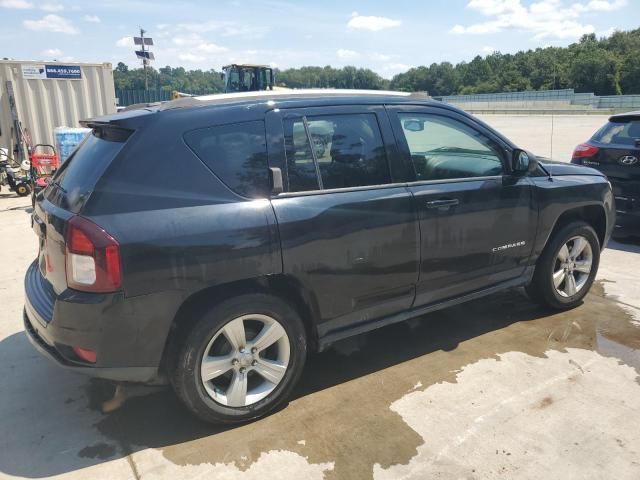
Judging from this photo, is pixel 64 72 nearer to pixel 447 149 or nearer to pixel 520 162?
pixel 447 149

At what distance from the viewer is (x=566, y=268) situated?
4379 mm

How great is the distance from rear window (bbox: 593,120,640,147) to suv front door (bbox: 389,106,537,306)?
137 inches

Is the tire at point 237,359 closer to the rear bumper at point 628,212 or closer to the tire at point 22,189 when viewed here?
the rear bumper at point 628,212

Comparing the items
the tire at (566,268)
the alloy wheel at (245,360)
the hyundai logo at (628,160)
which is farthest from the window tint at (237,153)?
the hyundai logo at (628,160)

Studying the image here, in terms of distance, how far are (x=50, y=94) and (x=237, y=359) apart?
10.8 m

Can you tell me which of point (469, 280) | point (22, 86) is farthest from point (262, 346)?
point (22, 86)

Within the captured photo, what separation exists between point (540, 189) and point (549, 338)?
1.17 metres

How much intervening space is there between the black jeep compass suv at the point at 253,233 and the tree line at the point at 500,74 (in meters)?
60.9

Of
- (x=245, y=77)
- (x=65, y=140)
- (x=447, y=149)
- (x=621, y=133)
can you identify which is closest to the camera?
(x=447, y=149)

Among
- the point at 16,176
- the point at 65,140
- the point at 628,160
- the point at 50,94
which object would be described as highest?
the point at 50,94

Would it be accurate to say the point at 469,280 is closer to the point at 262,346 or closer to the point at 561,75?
the point at 262,346

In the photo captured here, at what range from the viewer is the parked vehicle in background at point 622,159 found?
6305 millimetres

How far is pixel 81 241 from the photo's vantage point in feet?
8.07

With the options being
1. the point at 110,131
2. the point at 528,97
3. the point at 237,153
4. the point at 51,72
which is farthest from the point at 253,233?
the point at 528,97
